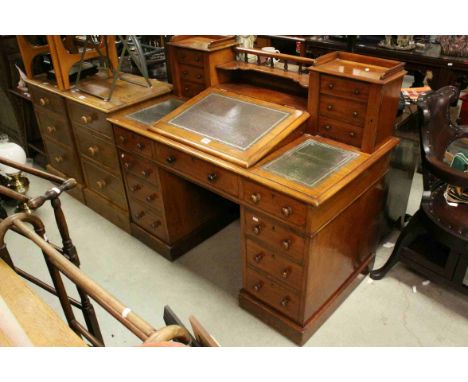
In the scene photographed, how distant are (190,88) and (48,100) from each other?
1154 mm

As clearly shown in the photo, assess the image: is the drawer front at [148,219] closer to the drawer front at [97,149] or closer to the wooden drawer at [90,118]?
the drawer front at [97,149]

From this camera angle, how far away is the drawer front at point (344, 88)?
1.78 m

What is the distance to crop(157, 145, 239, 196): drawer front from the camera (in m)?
1.94

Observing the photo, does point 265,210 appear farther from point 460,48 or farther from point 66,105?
point 460,48

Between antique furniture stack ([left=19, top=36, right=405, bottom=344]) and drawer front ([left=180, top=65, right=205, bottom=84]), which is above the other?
drawer front ([left=180, top=65, right=205, bottom=84])

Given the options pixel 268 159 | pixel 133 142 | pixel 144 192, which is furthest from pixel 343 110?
pixel 144 192

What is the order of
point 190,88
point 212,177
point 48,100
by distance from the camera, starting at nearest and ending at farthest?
point 212,177 < point 190,88 < point 48,100

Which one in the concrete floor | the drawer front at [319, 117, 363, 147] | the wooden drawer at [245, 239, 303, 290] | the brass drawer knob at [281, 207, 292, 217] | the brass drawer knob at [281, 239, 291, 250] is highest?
the drawer front at [319, 117, 363, 147]

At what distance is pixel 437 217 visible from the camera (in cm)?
211

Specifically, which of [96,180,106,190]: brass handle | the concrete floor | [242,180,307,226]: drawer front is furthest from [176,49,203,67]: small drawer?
the concrete floor

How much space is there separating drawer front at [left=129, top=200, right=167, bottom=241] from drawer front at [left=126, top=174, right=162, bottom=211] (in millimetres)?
51

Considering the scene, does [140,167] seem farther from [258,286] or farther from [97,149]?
[258,286]

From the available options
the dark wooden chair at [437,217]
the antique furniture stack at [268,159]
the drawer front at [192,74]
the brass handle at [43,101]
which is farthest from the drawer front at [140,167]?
the dark wooden chair at [437,217]

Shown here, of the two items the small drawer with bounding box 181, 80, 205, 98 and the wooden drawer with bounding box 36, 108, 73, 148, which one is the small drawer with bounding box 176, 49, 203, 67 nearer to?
the small drawer with bounding box 181, 80, 205, 98
